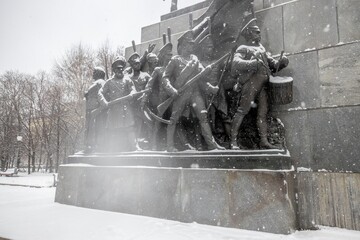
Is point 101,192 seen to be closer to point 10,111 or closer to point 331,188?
point 331,188

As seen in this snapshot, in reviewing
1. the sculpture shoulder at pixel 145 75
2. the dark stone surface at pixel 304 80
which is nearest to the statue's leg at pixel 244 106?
the dark stone surface at pixel 304 80

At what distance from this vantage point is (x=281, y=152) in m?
4.69

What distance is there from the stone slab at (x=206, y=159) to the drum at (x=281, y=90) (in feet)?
3.50

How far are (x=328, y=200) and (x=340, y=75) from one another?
7.61ft

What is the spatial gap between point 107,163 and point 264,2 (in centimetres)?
533

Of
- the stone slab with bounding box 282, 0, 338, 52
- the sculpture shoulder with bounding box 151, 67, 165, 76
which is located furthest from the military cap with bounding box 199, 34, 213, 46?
the stone slab with bounding box 282, 0, 338, 52

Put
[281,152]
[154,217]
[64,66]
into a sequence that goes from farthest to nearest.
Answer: [64,66], [154,217], [281,152]

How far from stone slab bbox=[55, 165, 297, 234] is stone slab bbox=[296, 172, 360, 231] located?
698mm

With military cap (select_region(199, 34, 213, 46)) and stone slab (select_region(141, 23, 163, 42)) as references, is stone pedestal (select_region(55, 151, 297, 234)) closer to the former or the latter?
military cap (select_region(199, 34, 213, 46))

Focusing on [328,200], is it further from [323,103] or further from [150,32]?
[150,32]

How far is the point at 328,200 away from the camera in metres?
4.91

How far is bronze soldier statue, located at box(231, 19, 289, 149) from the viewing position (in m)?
5.30

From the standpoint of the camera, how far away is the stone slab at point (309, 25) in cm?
556

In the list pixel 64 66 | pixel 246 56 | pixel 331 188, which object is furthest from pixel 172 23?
pixel 64 66
